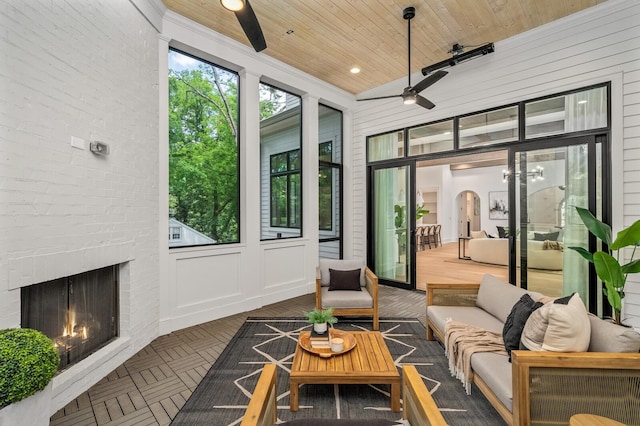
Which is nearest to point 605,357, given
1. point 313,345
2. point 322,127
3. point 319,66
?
point 313,345

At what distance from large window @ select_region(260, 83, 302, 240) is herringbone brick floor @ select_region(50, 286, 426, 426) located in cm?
168

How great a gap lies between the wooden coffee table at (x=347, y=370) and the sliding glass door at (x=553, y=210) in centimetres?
281

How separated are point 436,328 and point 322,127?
427cm

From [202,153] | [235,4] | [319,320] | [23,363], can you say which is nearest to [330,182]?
[202,153]

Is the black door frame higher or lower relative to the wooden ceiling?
lower

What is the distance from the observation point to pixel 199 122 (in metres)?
4.02

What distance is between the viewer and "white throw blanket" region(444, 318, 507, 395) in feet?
7.32

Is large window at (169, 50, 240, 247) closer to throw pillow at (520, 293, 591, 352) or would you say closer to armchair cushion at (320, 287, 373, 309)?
armchair cushion at (320, 287, 373, 309)

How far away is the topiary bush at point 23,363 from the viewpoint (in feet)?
4.87

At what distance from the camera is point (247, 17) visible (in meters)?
2.23

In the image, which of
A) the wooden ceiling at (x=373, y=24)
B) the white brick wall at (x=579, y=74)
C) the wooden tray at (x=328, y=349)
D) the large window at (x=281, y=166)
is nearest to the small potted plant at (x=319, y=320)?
the wooden tray at (x=328, y=349)

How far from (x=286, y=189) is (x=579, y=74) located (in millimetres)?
4153

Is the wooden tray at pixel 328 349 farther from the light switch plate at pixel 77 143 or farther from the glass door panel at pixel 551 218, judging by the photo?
the glass door panel at pixel 551 218

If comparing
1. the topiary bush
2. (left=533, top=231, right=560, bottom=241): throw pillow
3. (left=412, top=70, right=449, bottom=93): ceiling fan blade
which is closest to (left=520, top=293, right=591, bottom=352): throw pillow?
(left=533, top=231, right=560, bottom=241): throw pillow
